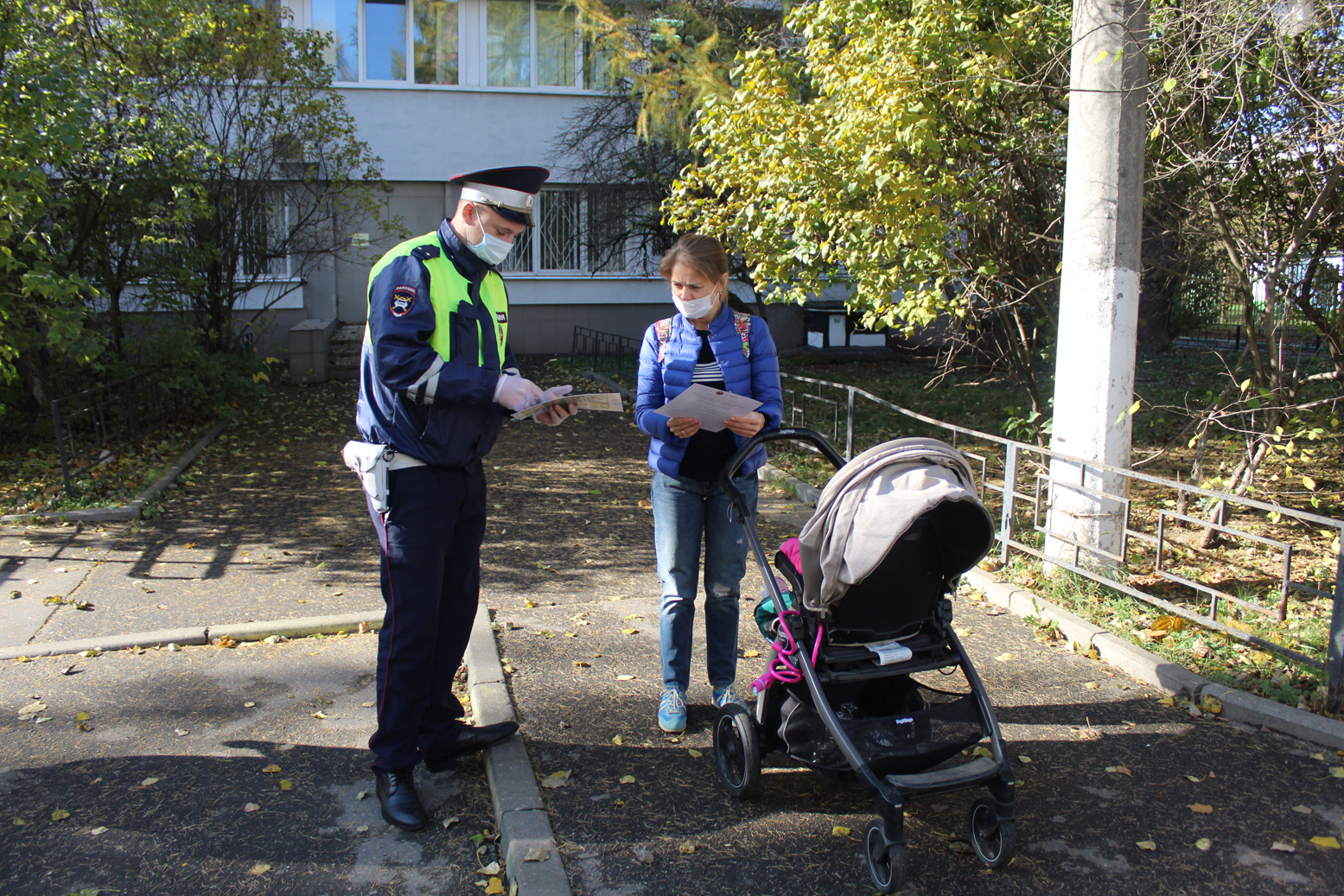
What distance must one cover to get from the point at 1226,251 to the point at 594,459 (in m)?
6.24

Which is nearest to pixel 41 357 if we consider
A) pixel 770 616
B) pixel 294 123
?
pixel 294 123

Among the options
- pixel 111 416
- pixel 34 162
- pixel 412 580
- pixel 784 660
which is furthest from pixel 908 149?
pixel 111 416

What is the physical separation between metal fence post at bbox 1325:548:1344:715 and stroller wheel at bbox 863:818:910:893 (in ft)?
7.72

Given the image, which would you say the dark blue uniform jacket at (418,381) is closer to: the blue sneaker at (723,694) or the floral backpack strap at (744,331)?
the floral backpack strap at (744,331)

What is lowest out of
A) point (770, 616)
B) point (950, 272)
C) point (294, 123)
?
point (770, 616)

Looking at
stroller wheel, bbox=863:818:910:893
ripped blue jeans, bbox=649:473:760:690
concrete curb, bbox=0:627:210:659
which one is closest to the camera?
stroller wheel, bbox=863:818:910:893

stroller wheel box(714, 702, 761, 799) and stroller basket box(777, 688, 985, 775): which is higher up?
stroller basket box(777, 688, 985, 775)

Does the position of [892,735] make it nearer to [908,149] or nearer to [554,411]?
[554,411]

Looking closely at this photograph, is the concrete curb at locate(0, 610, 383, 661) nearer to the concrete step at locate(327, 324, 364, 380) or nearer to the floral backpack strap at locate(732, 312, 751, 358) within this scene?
the floral backpack strap at locate(732, 312, 751, 358)

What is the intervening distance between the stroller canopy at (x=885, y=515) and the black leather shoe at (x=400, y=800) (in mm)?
1557

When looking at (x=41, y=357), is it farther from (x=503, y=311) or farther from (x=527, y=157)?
(x=527, y=157)

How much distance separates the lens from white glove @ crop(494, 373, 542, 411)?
129 inches

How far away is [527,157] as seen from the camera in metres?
19.9

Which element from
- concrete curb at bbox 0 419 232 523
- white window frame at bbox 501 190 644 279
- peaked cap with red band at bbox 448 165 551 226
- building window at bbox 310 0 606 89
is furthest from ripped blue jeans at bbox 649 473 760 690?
white window frame at bbox 501 190 644 279
